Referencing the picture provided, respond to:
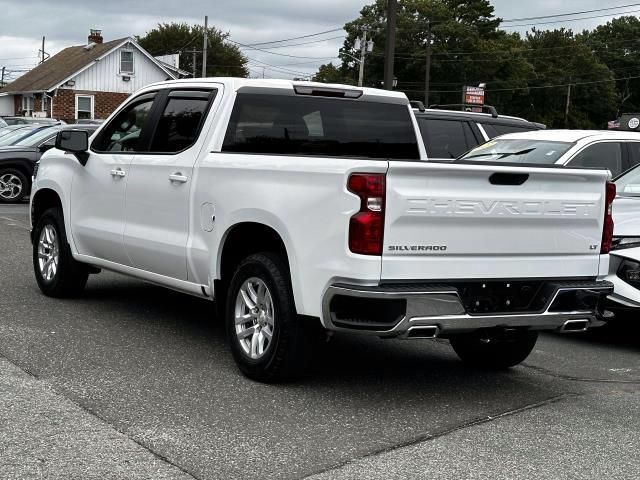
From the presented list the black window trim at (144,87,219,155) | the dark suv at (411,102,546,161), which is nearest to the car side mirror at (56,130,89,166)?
the black window trim at (144,87,219,155)

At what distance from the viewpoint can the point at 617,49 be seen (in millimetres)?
115000

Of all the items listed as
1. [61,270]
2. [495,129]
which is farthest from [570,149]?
[61,270]

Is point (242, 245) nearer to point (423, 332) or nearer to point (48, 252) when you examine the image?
point (423, 332)

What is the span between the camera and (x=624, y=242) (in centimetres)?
792

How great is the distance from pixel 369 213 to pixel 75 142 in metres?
3.66

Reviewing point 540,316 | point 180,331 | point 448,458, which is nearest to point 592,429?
point 540,316

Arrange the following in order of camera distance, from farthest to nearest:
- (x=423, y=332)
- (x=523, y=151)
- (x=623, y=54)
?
1. (x=623, y=54)
2. (x=523, y=151)
3. (x=423, y=332)

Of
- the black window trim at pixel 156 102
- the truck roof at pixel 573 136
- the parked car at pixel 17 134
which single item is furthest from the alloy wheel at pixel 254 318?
the parked car at pixel 17 134

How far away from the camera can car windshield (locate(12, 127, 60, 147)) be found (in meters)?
19.7

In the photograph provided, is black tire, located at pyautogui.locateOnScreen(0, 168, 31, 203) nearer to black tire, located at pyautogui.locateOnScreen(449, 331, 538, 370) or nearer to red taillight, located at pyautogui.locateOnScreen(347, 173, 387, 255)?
black tire, located at pyautogui.locateOnScreen(449, 331, 538, 370)

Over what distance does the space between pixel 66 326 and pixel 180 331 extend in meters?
0.88

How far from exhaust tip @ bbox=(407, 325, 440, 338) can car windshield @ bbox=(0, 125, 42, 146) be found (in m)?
16.3

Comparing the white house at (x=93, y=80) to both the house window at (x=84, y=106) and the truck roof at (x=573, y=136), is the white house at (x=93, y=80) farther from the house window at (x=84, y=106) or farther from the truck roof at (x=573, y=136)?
the truck roof at (x=573, y=136)

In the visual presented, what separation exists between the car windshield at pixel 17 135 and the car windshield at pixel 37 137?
0.15 meters
